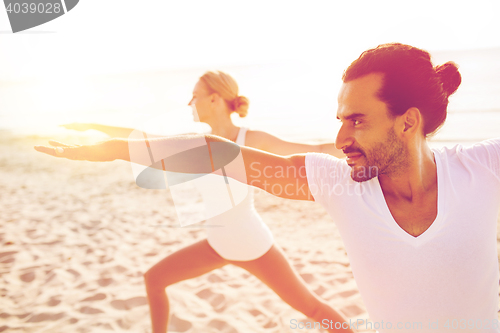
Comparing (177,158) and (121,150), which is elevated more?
A: (121,150)

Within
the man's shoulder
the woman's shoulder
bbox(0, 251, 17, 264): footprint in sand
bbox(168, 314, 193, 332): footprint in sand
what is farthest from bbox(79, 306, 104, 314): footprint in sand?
the man's shoulder

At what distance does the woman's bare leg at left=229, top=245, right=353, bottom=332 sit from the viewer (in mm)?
2234

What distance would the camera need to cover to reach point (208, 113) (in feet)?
9.85

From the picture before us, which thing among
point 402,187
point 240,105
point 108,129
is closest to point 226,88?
point 240,105

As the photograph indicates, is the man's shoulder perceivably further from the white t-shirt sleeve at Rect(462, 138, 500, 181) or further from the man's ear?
the man's ear

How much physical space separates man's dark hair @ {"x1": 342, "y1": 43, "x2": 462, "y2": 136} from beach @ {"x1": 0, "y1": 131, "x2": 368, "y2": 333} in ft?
8.13

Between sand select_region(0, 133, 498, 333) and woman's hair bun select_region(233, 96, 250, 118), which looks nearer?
woman's hair bun select_region(233, 96, 250, 118)

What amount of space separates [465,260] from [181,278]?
1.87 metres

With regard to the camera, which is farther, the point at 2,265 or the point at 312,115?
the point at 312,115

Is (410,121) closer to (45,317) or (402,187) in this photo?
(402,187)

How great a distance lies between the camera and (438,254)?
4.42 feet

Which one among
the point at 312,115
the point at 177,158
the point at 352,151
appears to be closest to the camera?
the point at 352,151

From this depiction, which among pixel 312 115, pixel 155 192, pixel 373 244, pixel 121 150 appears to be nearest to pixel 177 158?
pixel 121 150

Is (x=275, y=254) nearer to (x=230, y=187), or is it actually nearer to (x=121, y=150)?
(x=230, y=187)
